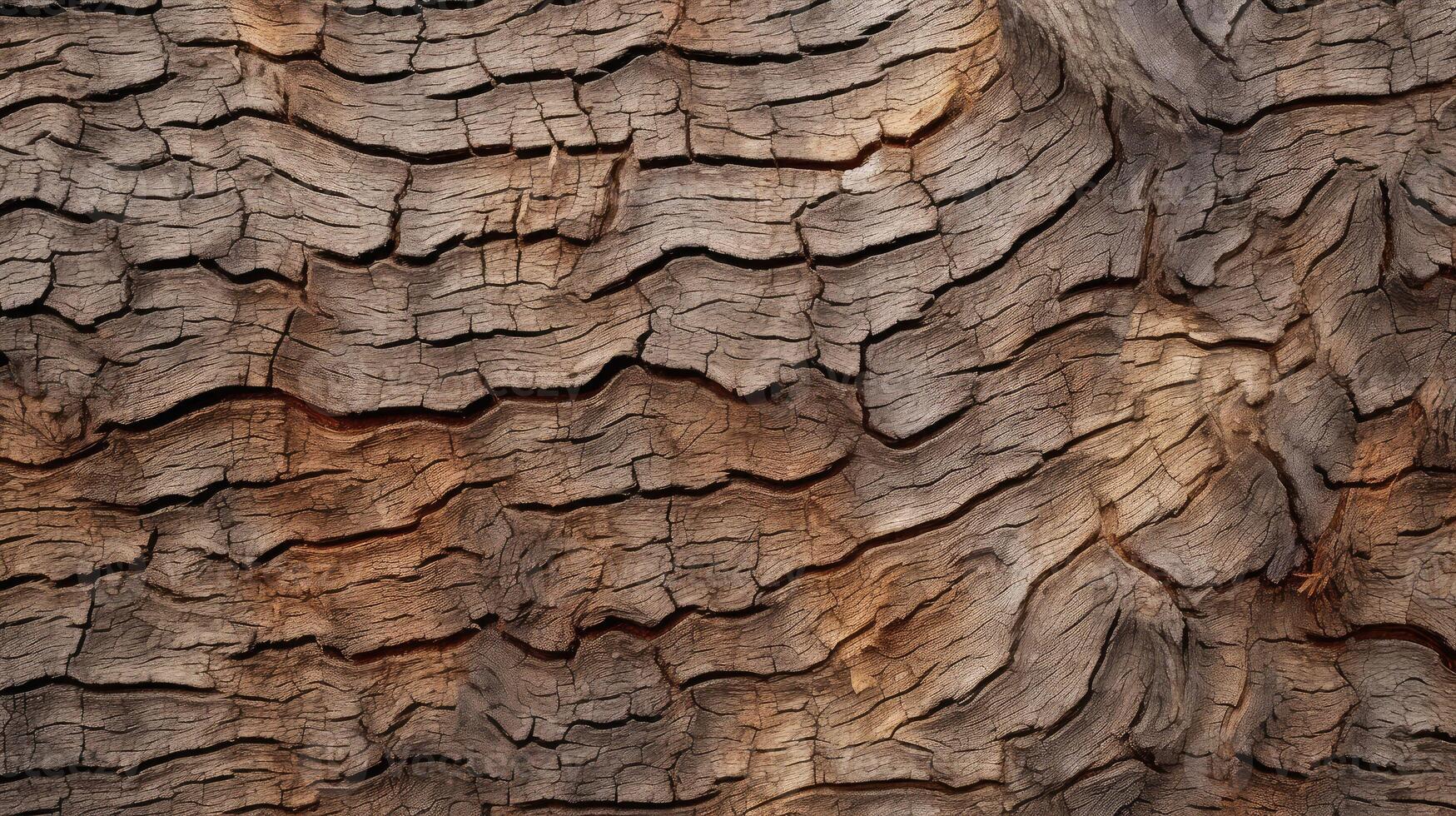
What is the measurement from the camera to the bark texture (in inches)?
79.0

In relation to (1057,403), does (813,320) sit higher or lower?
higher

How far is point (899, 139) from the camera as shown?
6.95 ft

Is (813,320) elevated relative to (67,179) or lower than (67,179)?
lower

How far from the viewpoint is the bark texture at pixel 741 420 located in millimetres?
2006

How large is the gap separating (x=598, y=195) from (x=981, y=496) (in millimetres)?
1122

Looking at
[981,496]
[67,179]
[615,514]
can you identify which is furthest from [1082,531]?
[67,179]

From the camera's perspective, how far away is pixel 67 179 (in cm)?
205

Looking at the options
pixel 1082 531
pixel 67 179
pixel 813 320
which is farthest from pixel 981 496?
pixel 67 179

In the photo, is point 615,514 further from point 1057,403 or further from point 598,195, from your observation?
point 1057,403

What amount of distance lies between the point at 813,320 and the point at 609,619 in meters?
0.83

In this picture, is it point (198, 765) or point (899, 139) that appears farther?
point (899, 139)

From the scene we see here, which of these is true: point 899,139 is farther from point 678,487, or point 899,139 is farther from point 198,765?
point 198,765

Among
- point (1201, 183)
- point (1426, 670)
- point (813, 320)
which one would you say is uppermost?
point (1201, 183)

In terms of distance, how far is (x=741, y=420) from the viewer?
2.07m
